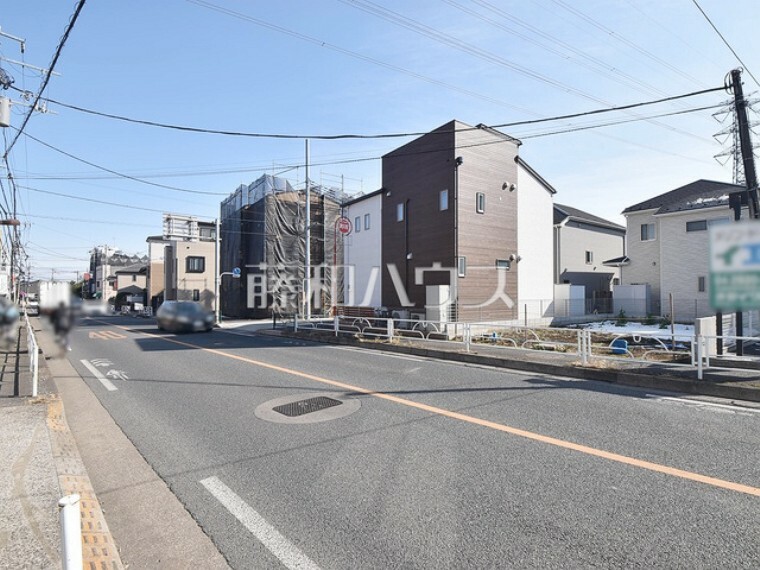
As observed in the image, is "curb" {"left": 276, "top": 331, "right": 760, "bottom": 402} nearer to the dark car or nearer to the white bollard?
the dark car

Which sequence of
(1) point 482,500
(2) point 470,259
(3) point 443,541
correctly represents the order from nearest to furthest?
(3) point 443,541
(1) point 482,500
(2) point 470,259

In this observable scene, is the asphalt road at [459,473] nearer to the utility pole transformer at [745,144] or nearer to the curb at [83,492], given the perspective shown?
the curb at [83,492]

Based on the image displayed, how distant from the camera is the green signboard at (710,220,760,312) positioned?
0.54 metres

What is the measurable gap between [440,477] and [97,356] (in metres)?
14.9

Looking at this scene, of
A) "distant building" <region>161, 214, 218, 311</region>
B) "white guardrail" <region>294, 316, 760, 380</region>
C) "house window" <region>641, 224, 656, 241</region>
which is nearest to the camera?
"white guardrail" <region>294, 316, 760, 380</region>

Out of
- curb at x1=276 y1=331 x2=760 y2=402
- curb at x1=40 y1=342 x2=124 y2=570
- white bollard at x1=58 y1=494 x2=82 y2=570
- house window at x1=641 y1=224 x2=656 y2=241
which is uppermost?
house window at x1=641 y1=224 x2=656 y2=241

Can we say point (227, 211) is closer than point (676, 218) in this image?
No

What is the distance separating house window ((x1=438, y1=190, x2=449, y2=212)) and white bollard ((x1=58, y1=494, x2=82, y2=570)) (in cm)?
2126

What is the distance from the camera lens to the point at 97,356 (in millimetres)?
15969

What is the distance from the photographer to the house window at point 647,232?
31031mm

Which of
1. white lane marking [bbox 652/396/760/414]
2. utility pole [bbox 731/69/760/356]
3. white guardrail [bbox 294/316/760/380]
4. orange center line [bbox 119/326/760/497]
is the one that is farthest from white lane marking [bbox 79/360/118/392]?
utility pole [bbox 731/69/760/356]

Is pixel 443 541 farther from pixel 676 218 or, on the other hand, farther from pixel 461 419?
pixel 676 218

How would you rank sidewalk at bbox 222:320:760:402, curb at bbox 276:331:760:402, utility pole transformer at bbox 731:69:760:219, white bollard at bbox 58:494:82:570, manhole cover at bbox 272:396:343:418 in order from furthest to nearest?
sidewalk at bbox 222:320:760:402 < curb at bbox 276:331:760:402 < manhole cover at bbox 272:396:343:418 < white bollard at bbox 58:494:82:570 < utility pole transformer at bbox 731:69:760:219

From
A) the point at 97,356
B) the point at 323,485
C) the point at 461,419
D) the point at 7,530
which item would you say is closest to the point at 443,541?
the point at 323,485
